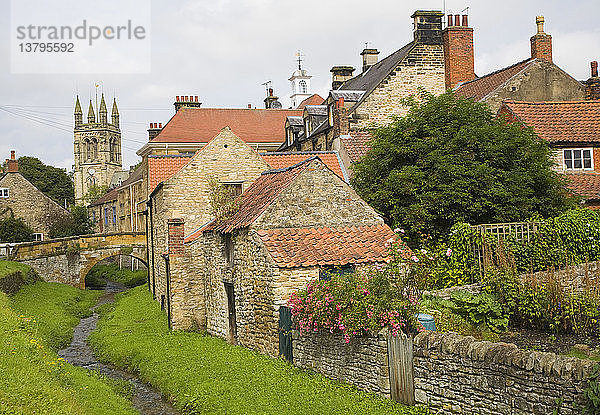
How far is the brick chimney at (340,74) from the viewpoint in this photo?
153 ft

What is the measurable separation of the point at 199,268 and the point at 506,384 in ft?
46.9

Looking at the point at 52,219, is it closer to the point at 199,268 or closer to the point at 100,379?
the point at 199,268

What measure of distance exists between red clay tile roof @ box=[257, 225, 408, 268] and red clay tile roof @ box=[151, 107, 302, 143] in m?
30.1

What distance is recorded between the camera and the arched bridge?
40.8m

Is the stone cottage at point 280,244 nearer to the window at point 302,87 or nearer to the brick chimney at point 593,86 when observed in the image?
the brick chimney at point 593,86

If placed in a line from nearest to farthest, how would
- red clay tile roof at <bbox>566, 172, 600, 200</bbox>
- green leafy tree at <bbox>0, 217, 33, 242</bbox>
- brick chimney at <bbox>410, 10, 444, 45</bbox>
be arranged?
red clay tile roof at <bbox>566, 172, 600, 200</bbox>
brick chimney at <bbox>410, 10, 444, 45</bbox>
green leafy tree at <bbox>0, 217, 33, 242</bbox>

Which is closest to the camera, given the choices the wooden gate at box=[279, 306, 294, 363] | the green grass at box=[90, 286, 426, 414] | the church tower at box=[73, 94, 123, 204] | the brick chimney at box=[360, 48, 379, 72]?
the green grass at box=[90, 286, 426, 414]

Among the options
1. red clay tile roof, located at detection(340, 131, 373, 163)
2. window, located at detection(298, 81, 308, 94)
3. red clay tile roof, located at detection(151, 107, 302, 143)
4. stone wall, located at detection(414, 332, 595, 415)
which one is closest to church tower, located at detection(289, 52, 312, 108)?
window, located at detection(298, 81, 308, 94)

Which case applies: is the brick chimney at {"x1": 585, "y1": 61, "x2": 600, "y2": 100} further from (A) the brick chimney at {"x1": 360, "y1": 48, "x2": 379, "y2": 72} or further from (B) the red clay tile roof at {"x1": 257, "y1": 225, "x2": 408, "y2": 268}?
(B) the red clay tile roof at {"x1": 257, "y1": 225, "x2": 408, "y2": 268}

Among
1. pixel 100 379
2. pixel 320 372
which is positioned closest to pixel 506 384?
pixel 320 372

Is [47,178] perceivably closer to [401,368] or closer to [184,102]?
[184,102]

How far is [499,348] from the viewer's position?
1002 centimetres

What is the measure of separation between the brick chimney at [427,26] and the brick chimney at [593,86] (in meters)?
7.58

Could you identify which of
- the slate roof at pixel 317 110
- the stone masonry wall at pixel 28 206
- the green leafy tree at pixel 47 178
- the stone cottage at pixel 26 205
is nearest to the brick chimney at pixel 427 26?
the slate roof at pixel 317 110
